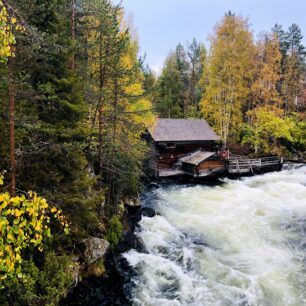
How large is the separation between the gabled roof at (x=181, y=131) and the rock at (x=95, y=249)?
→ 53.8ft

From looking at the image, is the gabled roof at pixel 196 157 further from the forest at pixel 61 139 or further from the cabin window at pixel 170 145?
the forest at pixel 61 139

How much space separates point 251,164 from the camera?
89.4 ft

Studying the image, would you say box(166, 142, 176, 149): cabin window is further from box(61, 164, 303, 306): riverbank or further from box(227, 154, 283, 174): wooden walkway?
box(61, 164, 303, 306): riverbank

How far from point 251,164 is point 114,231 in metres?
18.7

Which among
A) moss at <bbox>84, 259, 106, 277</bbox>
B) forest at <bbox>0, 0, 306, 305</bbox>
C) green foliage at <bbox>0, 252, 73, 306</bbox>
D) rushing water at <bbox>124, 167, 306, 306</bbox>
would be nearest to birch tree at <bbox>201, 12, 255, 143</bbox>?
forest at <bbox>0, 0, 306, 305</bbox>

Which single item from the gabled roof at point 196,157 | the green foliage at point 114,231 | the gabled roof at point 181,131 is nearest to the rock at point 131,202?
the green foliage at point 114,231

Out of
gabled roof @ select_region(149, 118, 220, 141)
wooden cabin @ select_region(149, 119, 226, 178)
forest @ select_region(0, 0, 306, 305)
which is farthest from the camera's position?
gabled roof @ select_region(149, 118, 220, 141)

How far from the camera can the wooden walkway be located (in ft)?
86.6

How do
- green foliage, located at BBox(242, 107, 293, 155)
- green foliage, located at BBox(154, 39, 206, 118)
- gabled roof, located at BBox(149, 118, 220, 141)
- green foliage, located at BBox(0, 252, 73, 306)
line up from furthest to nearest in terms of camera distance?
green foliage, located at BBox(154, 39, 206, 118) < green foliage, located at BBox(242, 107, 293, 155) < gabled roof, located at BBox(149, 118, 220, 141) < green foliage, located at BBox(0, 252, 73, 306)

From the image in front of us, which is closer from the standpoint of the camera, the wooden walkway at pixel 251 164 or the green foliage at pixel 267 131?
the wooden walkway at pixel 251 164

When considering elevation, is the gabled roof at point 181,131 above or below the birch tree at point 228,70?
below

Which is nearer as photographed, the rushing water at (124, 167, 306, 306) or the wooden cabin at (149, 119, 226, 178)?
the rushing water at (124, 167, 306, 306)

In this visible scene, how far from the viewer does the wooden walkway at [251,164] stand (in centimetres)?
2639

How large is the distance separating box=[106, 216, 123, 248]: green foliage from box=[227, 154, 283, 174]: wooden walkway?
16056 millimetres
